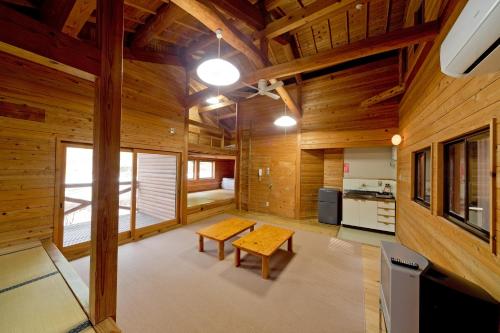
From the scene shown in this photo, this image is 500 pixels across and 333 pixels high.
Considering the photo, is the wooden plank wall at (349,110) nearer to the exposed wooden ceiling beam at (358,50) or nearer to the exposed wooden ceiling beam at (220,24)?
the exposed wooden ceiling beam at (358,50)

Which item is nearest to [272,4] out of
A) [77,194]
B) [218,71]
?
[218,71]

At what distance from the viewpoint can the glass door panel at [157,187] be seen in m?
4.85

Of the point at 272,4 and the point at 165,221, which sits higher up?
the point at 272,4

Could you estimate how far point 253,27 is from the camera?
3285 millimetres

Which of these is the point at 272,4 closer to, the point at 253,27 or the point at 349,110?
the point at 253,27

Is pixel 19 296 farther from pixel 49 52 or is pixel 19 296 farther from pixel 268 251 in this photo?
pixel 268 251

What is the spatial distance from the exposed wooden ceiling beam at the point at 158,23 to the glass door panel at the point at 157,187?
2.40 m

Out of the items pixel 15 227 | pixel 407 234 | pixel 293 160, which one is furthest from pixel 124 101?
pixel 407 234

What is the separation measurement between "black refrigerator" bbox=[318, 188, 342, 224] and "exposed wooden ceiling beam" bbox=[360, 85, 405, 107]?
231 cm

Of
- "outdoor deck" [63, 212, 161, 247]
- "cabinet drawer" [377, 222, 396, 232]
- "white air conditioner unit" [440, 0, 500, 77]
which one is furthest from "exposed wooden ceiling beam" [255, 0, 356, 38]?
"outdoor deck" [63, 212, 161, 247]

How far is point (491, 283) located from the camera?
131 cm

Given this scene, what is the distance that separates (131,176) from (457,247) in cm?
488

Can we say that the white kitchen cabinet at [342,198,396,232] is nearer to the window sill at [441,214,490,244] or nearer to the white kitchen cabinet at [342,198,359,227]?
the white kitchen cabinet at [342,198,359,227]

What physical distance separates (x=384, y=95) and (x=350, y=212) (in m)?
2.82
